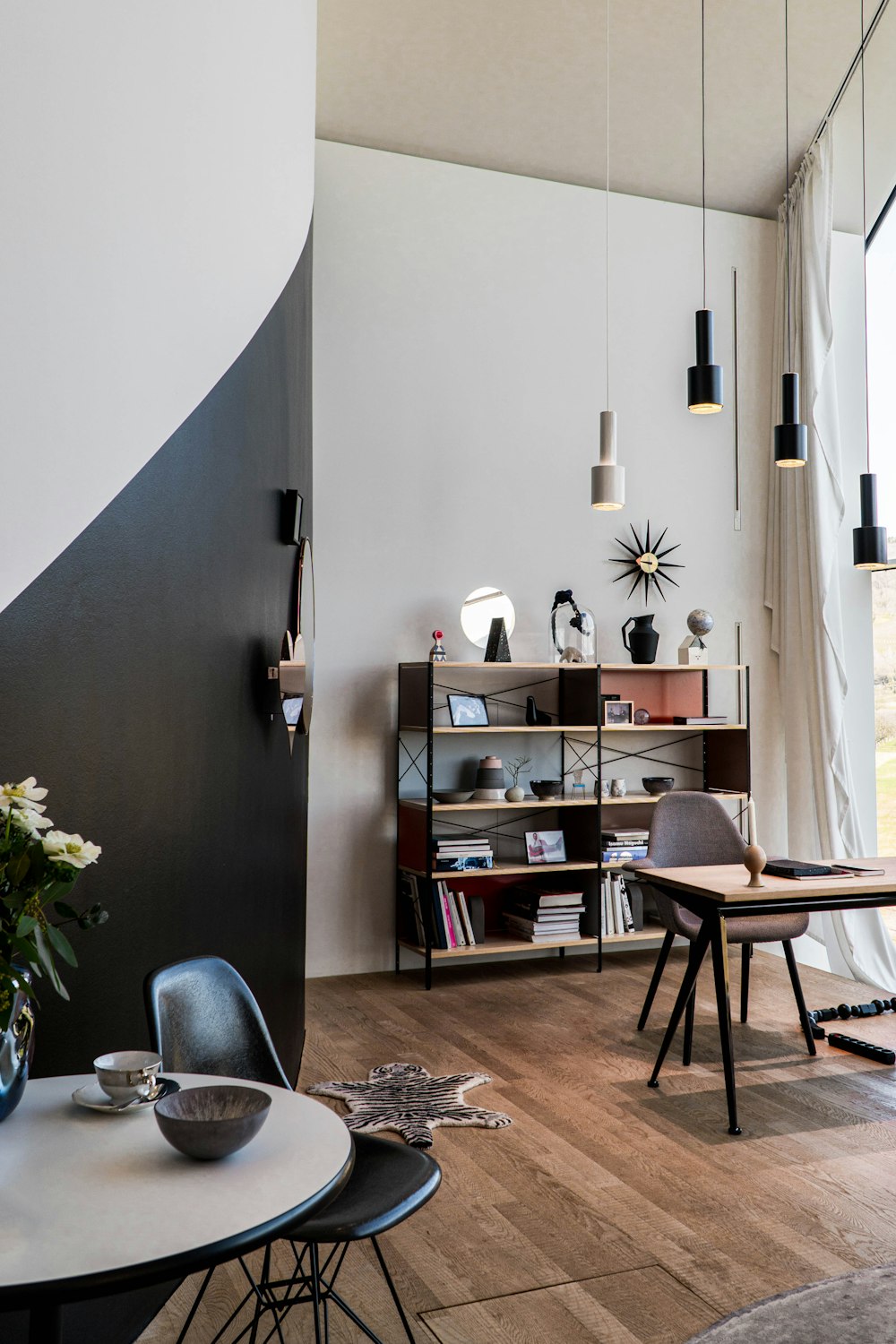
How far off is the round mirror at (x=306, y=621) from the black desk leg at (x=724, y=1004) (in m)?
1.57

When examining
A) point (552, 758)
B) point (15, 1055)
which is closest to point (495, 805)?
point (552, 758)

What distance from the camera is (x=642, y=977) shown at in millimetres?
5332

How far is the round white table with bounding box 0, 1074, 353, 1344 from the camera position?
3.39 feet

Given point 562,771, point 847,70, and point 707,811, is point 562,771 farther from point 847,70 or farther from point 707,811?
point 847,70

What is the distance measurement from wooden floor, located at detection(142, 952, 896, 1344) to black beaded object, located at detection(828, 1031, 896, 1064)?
66mm

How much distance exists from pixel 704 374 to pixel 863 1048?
259 cm

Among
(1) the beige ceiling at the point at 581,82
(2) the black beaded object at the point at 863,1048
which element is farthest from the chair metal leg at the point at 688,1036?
(1) the beige ceiling at the point at 581,82

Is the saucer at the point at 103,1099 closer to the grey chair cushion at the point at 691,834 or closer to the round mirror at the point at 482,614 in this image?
the grey chair cushion at the point at 691,834

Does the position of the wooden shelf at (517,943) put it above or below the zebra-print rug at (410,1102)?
above

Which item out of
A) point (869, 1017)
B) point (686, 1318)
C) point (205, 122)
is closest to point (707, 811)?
point (869, 1017)

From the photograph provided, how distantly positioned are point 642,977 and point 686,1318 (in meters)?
3.11

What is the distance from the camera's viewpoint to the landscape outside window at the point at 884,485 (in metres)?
6.02

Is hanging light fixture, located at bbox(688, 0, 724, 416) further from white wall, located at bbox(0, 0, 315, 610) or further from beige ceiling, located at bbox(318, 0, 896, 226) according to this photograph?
beige ceiling, located at bbox(318, 0, 896, 226)

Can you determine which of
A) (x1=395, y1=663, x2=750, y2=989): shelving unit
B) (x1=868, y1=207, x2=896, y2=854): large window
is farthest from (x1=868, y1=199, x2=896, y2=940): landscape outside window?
(x1=395, y1=663, x2=750, y2=989): shelving unit
